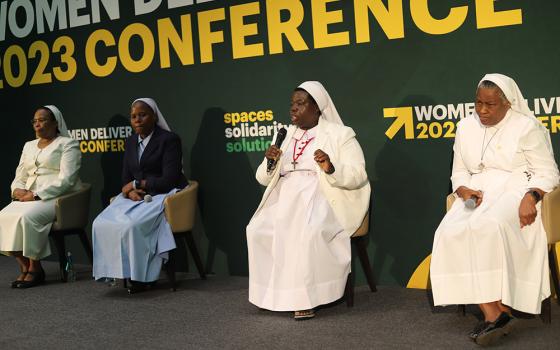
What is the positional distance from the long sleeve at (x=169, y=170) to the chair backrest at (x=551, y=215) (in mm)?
2714

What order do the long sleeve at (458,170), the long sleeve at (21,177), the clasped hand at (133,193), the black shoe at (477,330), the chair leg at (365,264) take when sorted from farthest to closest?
the long sleeve at (21,177), the clasped hand at (133,193), the chair leg at (365,264), the long sleeve at (458,170), the black shoe at (477,330)

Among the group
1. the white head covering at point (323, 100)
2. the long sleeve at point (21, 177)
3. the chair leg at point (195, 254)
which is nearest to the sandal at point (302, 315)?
the white head covering at point (323, 100)

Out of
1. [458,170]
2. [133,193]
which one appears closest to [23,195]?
[133,193]

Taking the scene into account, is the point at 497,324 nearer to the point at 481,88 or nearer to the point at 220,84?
the point at 481,88

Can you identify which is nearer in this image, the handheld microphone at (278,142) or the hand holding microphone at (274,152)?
the hand holding microphone at (274,152)

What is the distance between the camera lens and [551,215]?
14.2 feet

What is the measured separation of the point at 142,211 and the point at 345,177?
1636 mm

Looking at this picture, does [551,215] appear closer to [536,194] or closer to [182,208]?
[536,194]

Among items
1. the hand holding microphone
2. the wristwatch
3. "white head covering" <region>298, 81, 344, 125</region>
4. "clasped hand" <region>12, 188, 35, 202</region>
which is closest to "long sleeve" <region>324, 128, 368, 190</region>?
"white head covering" <region>298, 81, 344, 125</region>

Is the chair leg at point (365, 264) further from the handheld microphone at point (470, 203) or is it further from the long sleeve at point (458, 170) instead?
the handheld microphone at point (470, 203)

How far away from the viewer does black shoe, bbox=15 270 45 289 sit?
247 inches

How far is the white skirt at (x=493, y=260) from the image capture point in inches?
164

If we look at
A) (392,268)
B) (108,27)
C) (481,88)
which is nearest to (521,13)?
(481,88)

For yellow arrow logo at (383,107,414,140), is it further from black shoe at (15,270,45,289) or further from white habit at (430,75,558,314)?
black shoe at (15,270,45,289)
